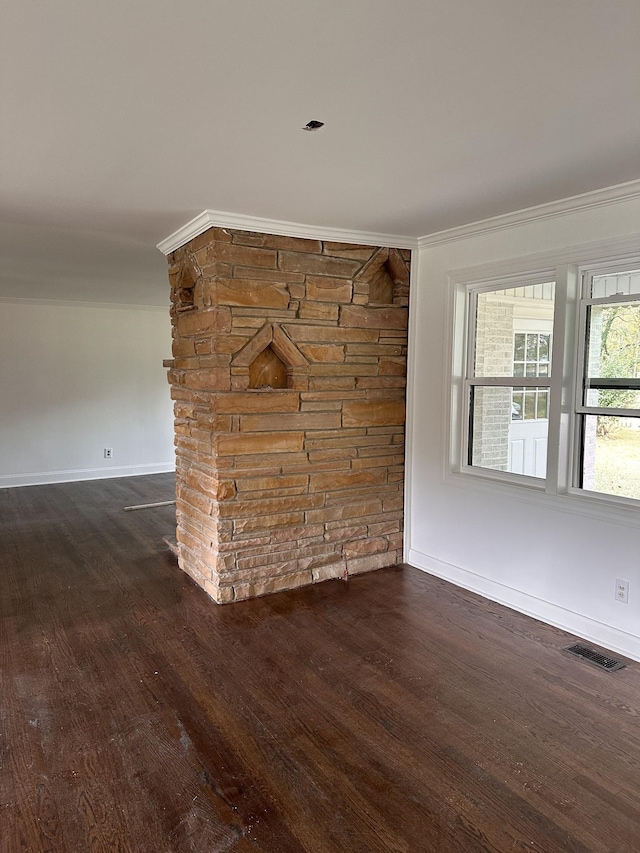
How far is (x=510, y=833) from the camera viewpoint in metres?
1.82

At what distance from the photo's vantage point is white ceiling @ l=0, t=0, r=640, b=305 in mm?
1463

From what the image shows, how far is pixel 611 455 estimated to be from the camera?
3.05 meters

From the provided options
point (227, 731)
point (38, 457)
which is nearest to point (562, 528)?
point (227, 731)

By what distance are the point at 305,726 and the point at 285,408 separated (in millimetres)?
1906

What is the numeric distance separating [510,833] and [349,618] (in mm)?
1610

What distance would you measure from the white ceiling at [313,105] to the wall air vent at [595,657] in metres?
2.32

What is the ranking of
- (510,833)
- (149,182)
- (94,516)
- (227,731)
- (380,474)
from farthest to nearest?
(94,516) → (380,474) → (149,182) → (227,731) → (510,833)

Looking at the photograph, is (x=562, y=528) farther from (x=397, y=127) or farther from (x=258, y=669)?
(x=397, y=127)

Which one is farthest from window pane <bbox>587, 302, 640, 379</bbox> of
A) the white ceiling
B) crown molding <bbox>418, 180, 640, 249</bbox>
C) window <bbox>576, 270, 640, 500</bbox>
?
the white ceiling

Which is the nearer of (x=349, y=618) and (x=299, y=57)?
(x=299, y=57)

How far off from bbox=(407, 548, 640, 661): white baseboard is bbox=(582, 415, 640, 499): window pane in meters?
0.70

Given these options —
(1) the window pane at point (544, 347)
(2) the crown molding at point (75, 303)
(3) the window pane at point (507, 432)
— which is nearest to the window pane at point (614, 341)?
(1) the window pane at point (544, 347)

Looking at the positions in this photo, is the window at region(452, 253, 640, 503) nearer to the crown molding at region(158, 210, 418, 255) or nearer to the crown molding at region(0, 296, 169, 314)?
the crown molding at region(158, 210, 418, 255)

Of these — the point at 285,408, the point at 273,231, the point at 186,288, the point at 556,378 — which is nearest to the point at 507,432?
the point at 556,378
